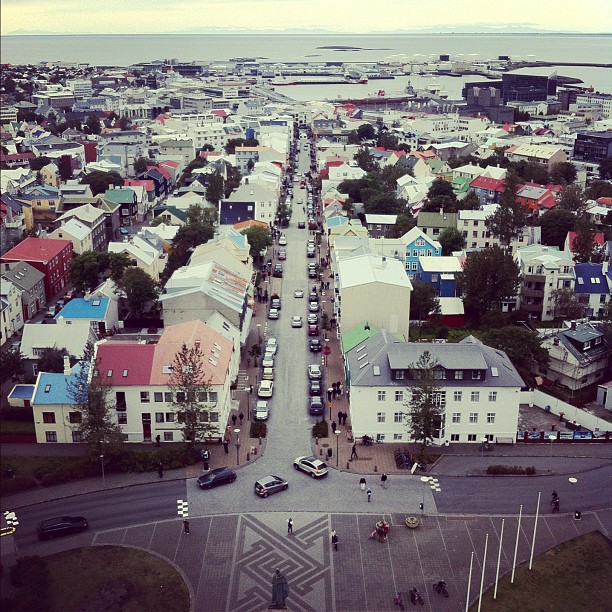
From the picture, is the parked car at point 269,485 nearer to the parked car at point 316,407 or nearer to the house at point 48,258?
the parked car at point 316,407

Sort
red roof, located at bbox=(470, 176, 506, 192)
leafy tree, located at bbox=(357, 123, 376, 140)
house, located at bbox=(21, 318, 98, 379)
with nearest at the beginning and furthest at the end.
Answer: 1. house, located at bbox=(21, 318, 98, 379)
2. red roof, located at bbox=(470, 176, 506, 192)
3. leafy tree, located at bbox=(357, 123, 376, 140)

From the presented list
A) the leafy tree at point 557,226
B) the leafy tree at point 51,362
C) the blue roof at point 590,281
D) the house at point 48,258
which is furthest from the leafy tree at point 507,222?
the leafy tree at point 51,362

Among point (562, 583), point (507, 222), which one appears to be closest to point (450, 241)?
point (507, 222)

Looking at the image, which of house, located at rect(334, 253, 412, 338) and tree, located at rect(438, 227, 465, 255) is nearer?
house, located at rect(334, 253, 412, 338)

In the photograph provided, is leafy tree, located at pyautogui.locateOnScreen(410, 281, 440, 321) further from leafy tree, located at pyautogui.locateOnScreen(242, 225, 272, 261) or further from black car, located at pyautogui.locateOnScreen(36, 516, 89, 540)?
black car, located at pyautogui.locateOnScreen(36, 516, 89, 540)

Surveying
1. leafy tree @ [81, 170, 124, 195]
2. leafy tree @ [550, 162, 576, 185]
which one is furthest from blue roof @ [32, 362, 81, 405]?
leafy tree @ [550, 162, 576, 185]

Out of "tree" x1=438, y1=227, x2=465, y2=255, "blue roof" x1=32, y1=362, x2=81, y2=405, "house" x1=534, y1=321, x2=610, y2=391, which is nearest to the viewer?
"blue roof" x1=32, y1=362, x2=81, y2=405

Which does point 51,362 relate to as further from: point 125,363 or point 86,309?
point 86,309
